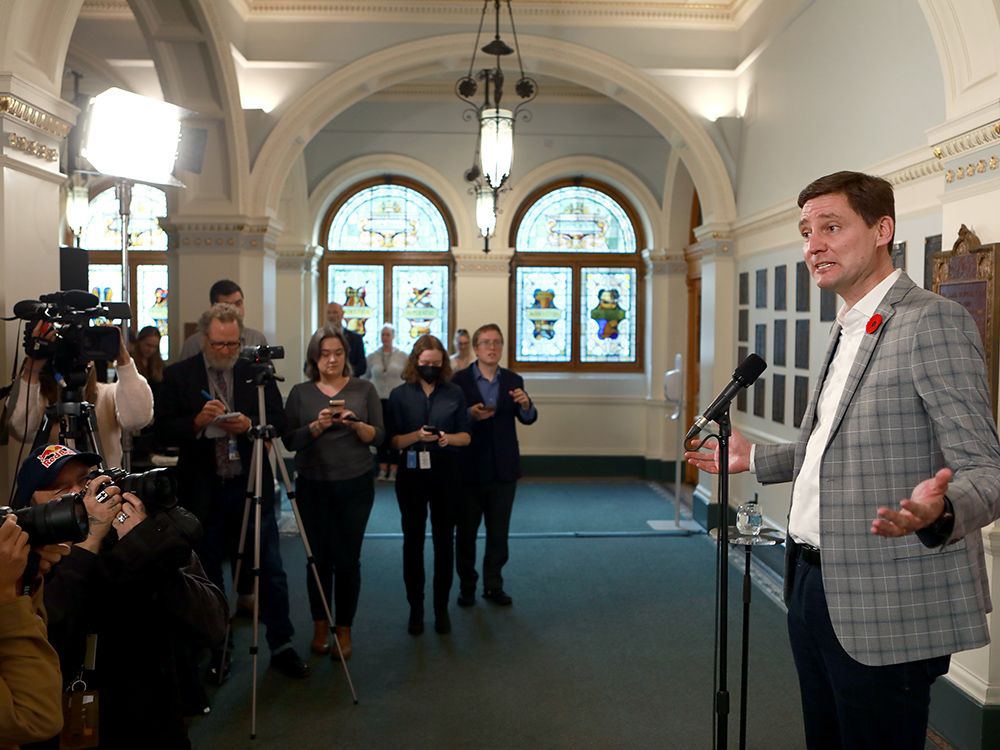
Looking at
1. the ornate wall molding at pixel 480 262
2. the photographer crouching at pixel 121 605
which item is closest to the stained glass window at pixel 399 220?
the ornate wall molding at pixel 480 262

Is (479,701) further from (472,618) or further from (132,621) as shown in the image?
(132,621)

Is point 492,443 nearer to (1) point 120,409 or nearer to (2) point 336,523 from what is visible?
(2) point 336,523

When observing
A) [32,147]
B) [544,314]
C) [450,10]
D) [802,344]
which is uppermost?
[450,10]

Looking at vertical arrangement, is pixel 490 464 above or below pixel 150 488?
below

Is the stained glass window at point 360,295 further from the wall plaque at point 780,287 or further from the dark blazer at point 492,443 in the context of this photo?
the wall plaque at point 780,287

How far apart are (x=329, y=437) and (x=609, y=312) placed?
6.65 meters

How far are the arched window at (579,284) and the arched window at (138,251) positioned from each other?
402cm

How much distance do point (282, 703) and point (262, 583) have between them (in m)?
0.53

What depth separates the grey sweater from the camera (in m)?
4.14

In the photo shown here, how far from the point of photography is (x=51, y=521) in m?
1.67

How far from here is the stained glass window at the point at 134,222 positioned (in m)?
10.3

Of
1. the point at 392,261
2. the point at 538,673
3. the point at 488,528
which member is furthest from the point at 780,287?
the point at 392,261

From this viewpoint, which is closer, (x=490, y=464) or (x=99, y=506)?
(x=99, y=506)

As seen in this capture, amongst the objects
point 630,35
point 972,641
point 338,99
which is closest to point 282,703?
point 972,641
